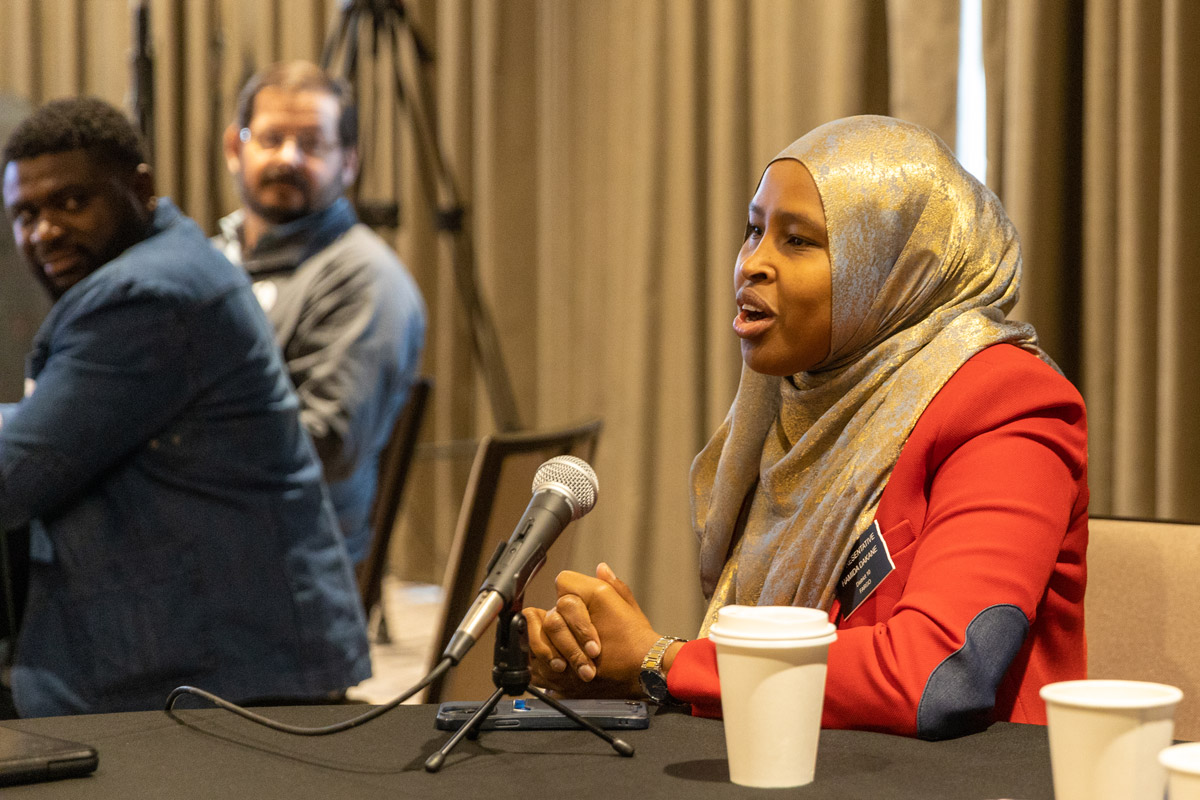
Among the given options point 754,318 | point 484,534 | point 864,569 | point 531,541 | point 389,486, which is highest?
point 754,318

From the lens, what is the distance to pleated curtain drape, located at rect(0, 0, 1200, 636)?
7.80 feet

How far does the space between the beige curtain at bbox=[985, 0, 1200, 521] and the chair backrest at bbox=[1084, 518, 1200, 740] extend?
968 mm

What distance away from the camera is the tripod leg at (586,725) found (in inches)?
36.4

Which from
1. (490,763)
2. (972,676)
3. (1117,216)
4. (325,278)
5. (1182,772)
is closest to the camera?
(1182,772)

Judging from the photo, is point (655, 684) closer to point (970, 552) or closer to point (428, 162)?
point (970, 552)

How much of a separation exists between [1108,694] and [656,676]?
476 mm

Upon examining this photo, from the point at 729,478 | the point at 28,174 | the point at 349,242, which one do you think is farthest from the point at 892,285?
the point at 349,242

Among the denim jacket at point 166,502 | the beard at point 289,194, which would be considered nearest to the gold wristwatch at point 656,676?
the denim jacket at point 166,502

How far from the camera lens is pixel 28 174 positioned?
2.00m

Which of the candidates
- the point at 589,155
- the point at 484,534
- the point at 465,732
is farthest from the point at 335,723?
the point at 589,155

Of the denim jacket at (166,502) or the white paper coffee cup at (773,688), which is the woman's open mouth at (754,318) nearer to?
the white paper coffee cup at (773,688)

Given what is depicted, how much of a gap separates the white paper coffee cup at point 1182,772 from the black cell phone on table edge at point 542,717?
0.44 metres

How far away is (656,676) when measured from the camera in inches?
44.9

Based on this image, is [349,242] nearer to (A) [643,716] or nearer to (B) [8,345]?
(B) [8,345]
